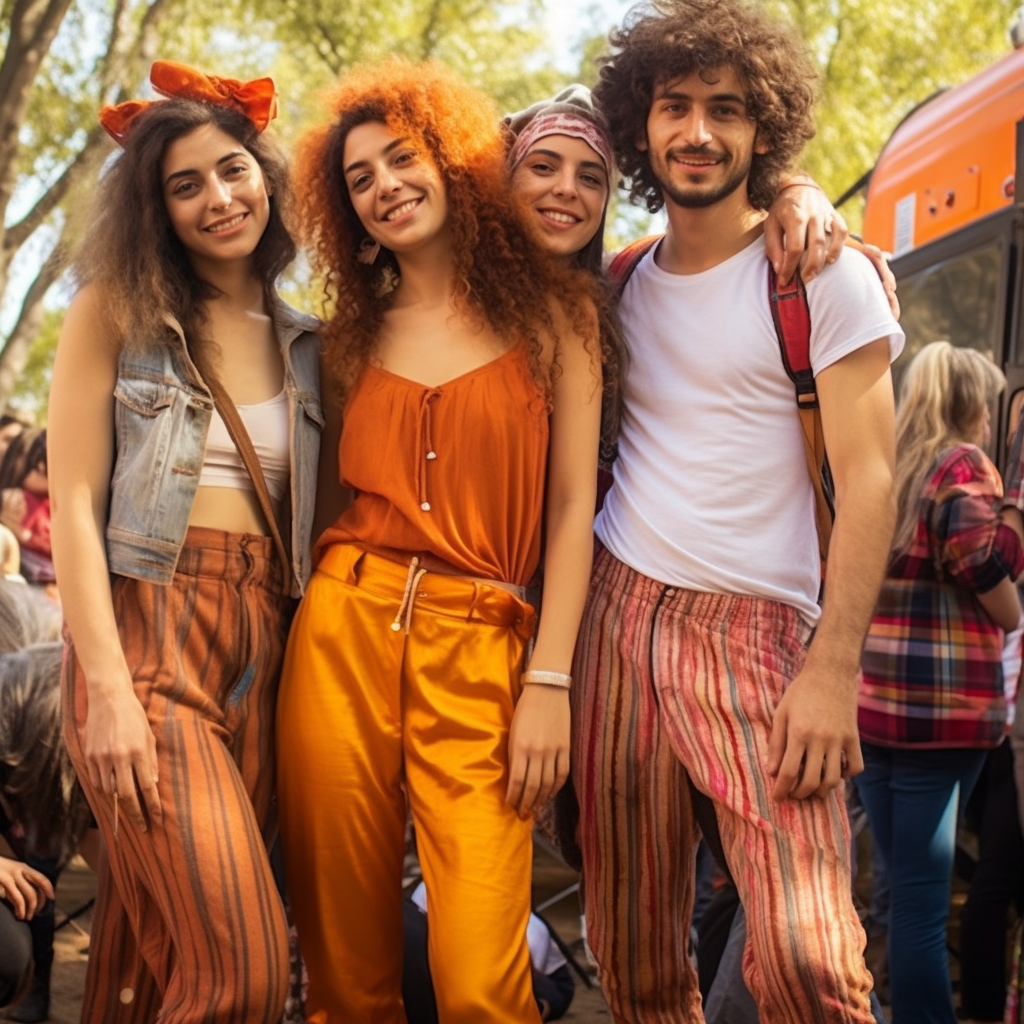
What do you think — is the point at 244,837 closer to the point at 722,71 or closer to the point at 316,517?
the point at 316,517

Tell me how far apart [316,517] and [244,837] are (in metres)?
0.80

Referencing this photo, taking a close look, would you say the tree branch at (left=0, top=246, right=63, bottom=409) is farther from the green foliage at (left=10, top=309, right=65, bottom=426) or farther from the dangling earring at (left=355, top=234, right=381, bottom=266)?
the green foliage at (left=10, top=309, right=65, bottom=426)

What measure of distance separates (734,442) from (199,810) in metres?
1.33

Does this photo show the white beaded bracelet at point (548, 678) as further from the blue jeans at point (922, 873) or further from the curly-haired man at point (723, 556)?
the blue jeans at point (922, 873)

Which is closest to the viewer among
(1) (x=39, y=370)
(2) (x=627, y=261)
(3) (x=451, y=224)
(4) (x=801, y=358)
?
(4) (x=801, y=358)

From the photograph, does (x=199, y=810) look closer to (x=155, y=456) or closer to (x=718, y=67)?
(x=155, y=456)

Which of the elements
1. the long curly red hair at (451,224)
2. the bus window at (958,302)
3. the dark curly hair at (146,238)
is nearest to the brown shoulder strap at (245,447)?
the dark curly hair at (146,238)

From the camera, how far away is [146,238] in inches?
127

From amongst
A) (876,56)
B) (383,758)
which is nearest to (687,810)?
→ (383,758)

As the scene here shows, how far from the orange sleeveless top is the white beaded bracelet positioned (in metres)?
0.22

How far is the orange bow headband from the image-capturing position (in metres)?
3.33

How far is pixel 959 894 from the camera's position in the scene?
22.1ft

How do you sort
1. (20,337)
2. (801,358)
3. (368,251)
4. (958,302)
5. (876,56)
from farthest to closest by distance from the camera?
(876,56)
(20,337)
(958,302)
(368,251)
(801,358)

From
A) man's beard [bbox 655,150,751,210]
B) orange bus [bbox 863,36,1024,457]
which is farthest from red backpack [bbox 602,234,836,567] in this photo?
orange bus [bbox 863,36,1024,457]
